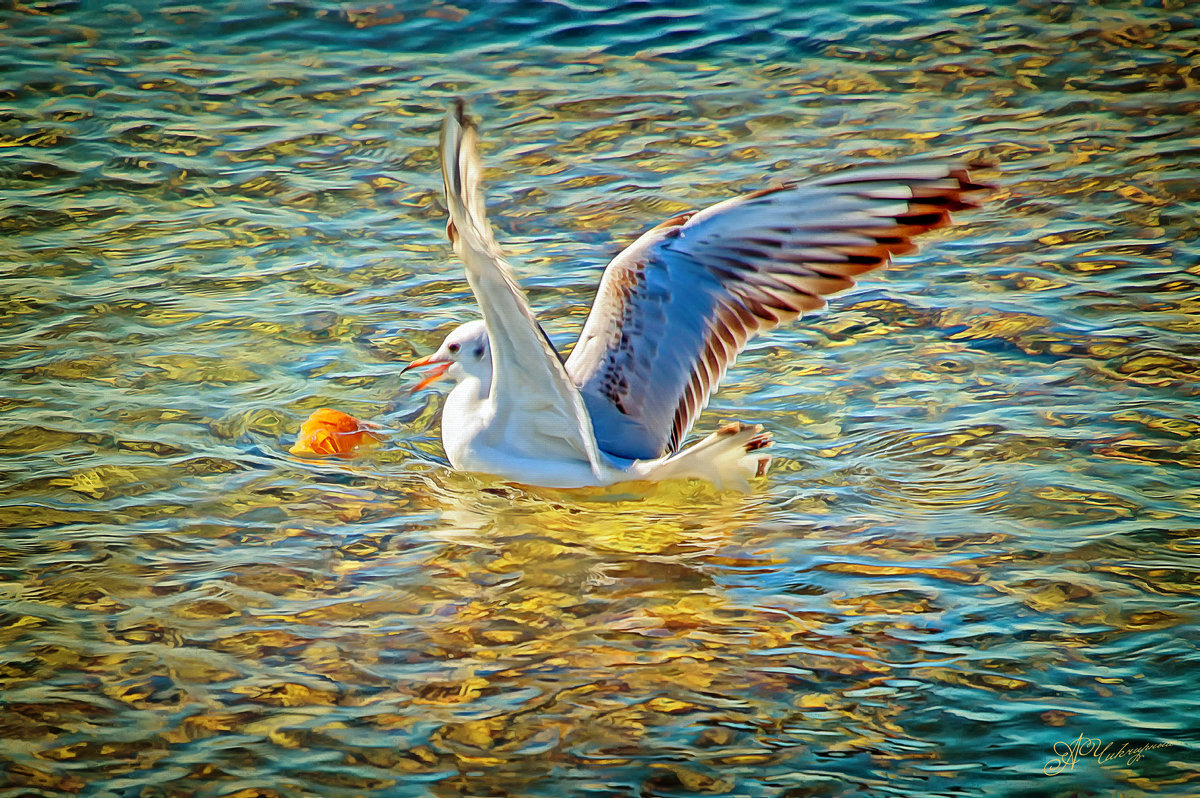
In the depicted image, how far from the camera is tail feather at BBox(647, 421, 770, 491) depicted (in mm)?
4863

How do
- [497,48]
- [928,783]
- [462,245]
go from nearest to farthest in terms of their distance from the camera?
[928,783] → [462,245] → [497,48]

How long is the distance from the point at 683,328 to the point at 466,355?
109 centimetres

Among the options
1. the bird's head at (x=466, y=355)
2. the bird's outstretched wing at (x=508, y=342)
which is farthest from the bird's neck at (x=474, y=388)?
the bird's outstretched wing at (x=508, y=342)

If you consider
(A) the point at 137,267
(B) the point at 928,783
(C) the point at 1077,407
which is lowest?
(B) the point at 928,783

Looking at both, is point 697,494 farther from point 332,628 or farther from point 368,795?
point 368,795

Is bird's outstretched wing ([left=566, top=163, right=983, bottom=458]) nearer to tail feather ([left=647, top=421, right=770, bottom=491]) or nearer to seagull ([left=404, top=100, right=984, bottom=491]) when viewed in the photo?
seagull ([left=404, top=100, right=984, bottom=491])

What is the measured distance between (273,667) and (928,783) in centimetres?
210

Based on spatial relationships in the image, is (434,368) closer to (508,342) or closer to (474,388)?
(474,388)

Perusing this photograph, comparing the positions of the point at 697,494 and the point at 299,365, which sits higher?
the point at 299,365

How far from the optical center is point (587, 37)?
1047cm

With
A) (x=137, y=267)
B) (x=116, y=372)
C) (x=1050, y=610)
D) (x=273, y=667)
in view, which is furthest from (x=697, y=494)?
(x=137, y=267)
